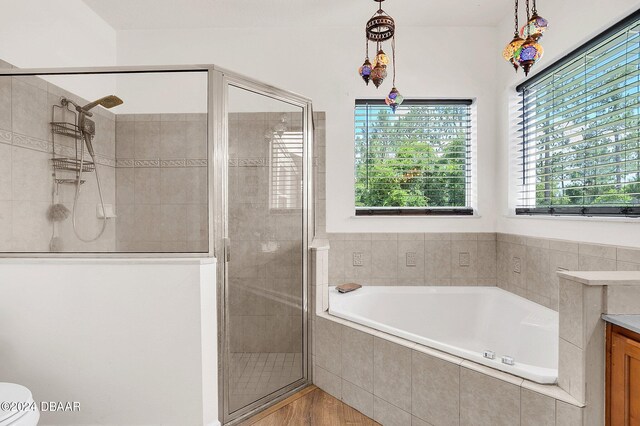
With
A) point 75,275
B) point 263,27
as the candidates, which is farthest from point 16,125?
point 263,27

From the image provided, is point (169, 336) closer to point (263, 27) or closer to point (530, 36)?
point (530, 36)

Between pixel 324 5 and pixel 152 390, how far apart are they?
100 inches

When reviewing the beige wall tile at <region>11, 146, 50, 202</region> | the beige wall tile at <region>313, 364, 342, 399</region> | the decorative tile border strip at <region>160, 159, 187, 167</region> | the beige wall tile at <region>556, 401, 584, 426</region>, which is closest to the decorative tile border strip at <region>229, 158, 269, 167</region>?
the decorative tile border strip at <region>160, 159, 187, 167</region>

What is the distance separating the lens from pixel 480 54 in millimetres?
2613

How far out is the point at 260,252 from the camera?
→ 5.94 ft

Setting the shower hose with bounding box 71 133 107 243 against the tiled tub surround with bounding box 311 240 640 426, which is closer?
the tiled tub surround with bounding box 311 240 640 426

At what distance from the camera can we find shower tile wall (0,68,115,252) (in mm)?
1630

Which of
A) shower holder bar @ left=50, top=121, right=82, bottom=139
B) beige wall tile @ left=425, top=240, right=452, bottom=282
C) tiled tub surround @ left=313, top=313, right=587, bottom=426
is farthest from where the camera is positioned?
beige wall tile @ left=425, top=240, right=452, bottom=282

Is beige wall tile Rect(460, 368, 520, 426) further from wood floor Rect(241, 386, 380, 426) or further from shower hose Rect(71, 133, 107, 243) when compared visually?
shower hose Rect(71, 133, 107, 243)

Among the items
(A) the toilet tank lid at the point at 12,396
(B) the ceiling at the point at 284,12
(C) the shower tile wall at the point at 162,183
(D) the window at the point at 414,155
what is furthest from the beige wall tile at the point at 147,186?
(D) the window at the point at 414,155

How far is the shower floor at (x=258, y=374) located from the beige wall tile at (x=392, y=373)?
51cm

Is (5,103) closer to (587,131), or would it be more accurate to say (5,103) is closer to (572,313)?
(572,313)

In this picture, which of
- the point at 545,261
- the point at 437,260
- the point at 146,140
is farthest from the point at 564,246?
the point at 146,140

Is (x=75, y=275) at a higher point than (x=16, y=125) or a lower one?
lower
